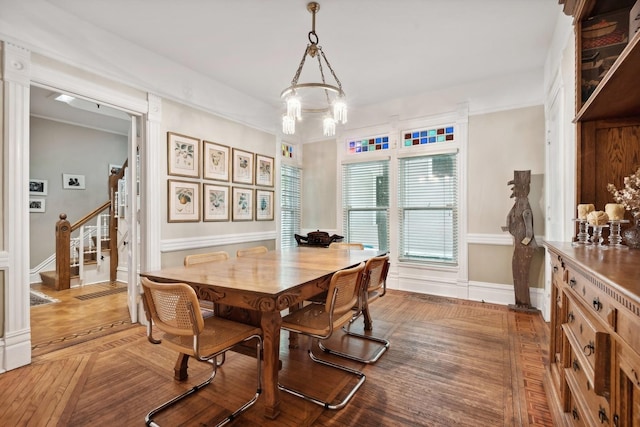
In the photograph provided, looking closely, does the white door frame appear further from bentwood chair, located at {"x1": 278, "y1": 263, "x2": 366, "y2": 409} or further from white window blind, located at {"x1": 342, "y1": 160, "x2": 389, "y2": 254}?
white window blind, located at {"x1": 342, "y1": 160, "x2": 389, "y2": 254}

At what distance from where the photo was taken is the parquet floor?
1877mm

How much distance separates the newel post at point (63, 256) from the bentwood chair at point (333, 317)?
4.70 metres

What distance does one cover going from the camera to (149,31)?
3.04 metres

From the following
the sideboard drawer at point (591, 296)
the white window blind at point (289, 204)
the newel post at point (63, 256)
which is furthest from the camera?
the white window blind at point (289, 204)

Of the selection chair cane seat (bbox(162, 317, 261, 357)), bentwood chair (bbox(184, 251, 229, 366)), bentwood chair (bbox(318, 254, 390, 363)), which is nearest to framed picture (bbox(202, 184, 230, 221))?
bentwood chair (bbox(184, 251, 229, 366))

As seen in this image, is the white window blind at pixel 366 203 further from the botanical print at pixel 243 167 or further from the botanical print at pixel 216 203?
the botanical print at pixel 216 203

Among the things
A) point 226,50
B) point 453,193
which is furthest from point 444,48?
point 226,50

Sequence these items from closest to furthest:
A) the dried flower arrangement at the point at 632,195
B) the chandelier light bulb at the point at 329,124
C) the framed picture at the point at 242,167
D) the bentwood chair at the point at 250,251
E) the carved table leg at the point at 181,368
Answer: the dried flower arrangement at the point at 632,195 → the carved table leg at the point at 181,368 → the chandelier light bulb at the point at 329,124 → the bentwood chair at the point at 250,251 → the framed picture at the point at 242,167

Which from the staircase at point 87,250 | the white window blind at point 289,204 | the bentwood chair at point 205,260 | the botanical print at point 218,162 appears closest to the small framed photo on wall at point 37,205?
the staircase at point 87,250

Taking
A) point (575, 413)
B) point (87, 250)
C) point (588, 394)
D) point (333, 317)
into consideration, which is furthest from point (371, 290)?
point (87, 250)

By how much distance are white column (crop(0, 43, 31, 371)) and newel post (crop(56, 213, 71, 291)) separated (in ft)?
9.51

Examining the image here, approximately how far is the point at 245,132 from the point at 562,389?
4.48 m

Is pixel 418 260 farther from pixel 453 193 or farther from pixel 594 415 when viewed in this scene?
pixel 594 415

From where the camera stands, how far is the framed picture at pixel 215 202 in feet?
13.5
